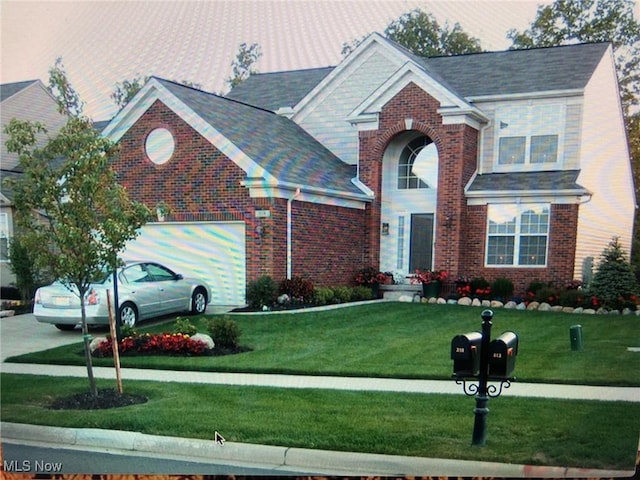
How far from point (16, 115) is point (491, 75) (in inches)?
191

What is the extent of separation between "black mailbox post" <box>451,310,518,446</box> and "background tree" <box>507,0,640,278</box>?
1.71 meters

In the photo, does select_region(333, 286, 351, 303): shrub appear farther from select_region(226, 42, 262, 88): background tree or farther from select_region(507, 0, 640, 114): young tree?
select_region(507, 0, 640, 114): young tree

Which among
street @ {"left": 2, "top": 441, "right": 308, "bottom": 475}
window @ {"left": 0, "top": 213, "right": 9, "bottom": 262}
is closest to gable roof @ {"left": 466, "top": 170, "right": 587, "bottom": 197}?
street @ {"left": 2, "top": 441, "right": 308, "bottom": 475}

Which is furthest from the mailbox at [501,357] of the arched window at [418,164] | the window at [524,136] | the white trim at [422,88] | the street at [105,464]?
the white trim at [422,88]

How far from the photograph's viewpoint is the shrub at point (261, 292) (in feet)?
17.7

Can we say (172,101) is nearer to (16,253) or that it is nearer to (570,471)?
(16,253)

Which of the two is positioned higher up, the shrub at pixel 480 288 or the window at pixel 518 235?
the window at pixel 518 235

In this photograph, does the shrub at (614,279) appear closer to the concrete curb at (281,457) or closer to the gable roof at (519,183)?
the gable roof at (519,183)

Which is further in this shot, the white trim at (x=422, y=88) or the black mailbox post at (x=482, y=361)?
the white trim at (x=422, y=88)

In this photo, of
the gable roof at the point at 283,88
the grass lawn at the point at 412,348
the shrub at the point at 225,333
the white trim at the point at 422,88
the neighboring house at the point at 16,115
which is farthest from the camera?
the white trim at the point at 422,88

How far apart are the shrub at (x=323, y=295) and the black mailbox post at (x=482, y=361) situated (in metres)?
3.05

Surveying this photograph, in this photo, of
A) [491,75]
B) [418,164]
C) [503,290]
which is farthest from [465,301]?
[418,164]

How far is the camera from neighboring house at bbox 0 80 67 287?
3801 mm

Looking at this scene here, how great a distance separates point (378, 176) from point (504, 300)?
262cm
